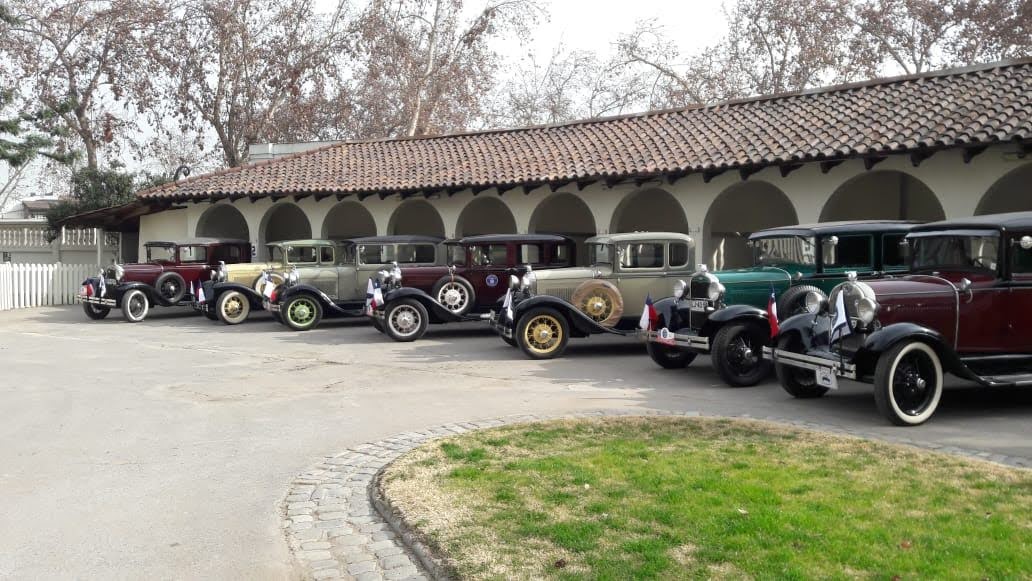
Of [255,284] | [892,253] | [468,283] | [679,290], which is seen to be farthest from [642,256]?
[255,284]

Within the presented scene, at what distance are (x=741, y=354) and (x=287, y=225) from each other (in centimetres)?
1807

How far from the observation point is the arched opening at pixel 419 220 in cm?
2355

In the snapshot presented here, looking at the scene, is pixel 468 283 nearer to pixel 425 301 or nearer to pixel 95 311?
pixel 425 301

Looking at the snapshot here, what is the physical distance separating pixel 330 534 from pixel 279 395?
4.56m

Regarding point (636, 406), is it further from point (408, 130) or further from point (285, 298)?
point (408, 130)

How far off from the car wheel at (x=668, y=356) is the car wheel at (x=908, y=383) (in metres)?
3.60

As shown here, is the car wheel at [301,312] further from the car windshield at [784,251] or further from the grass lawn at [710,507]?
the grass lawn at [710,507]

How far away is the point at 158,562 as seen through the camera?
431 cm

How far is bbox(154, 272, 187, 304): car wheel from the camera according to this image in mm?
18427

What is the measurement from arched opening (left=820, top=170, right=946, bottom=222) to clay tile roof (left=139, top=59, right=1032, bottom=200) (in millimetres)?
1785

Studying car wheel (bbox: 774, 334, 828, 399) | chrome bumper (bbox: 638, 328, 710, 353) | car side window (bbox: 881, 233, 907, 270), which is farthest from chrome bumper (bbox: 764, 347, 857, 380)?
car side window (bbox: 881, 233, 907, 270)

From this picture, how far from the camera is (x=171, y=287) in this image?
1855 centimetres

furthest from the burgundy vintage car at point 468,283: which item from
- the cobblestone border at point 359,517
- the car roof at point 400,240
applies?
the cobblestone border at point 359,517

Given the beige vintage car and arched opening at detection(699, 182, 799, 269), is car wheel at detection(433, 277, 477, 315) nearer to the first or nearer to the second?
the beige vintage car
